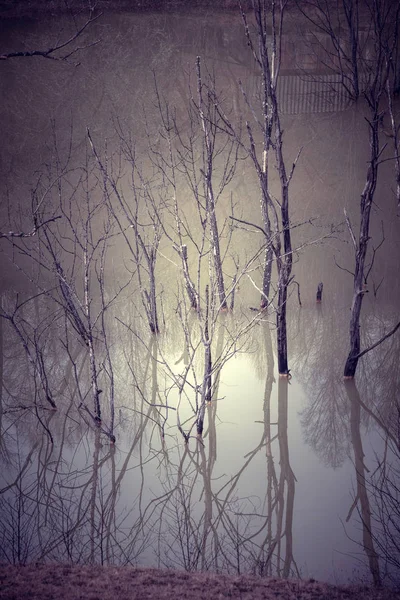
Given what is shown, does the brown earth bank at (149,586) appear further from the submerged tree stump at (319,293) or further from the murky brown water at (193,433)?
the submerged tree stump at (319,293)

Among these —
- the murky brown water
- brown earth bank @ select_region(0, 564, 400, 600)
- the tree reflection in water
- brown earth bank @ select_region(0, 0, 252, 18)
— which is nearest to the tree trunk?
the murky brown water

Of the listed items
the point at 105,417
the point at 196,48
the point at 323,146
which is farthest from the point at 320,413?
the point at 196,48

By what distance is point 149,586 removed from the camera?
3.01 m

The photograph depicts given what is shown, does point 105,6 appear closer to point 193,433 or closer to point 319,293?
point 319,293

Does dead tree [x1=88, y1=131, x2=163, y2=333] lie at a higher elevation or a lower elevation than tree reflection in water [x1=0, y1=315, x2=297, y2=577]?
higher

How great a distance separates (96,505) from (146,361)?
3399 mm


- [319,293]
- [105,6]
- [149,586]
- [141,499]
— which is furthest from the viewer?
[105,6]

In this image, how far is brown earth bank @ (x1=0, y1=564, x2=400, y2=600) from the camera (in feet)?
9.44

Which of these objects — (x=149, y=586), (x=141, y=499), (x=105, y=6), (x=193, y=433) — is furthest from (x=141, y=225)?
(x=105, y=6)

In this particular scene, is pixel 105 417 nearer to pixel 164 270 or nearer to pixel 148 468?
pixel 148 468

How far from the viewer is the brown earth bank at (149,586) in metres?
2.88

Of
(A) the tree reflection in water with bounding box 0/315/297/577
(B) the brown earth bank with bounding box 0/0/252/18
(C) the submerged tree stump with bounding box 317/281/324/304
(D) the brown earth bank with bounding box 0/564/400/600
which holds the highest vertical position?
(B) the brown earth bank with bounding box 0/0/252/18

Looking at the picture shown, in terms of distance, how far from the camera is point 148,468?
198 inches

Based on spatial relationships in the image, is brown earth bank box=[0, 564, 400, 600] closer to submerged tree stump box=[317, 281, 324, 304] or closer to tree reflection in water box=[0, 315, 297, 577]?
tree reflection in water box=[0, 315, 297, 577]
